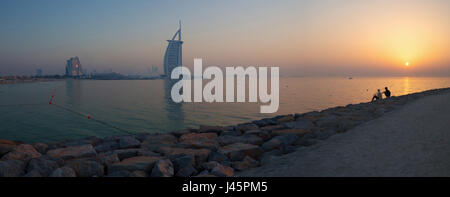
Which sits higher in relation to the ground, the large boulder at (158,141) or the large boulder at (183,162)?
the large boulder at (183,162)

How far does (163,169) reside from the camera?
4.02 metres

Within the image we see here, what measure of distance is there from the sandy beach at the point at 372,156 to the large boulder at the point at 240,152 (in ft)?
2.09

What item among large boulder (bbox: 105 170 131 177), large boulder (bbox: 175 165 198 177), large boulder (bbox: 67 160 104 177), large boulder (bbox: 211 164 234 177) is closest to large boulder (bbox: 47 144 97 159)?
large boulder (bbox: 67 160 104 177)

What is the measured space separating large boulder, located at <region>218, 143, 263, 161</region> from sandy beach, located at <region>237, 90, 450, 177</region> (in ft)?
2.09

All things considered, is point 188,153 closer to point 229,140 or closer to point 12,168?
point 229,140

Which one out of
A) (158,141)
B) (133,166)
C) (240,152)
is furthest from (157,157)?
(158,141)

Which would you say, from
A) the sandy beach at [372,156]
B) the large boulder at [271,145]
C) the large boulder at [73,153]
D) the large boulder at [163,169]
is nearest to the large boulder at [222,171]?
the sandy beach at [372,156]

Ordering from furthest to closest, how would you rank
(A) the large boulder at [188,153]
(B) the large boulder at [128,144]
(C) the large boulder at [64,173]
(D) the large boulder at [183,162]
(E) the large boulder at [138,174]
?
(B) the large boulder at [128,144], (A) the large boulder at [188,153], (D) the large boulder at [183,162], (E) the large boulder at [138,174], (C) the large boulder at [64,173]

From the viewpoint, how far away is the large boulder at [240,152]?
480cm

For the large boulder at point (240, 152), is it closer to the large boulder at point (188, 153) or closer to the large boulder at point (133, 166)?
the large boulder at point (188, 153)

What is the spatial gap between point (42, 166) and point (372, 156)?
498 cm
